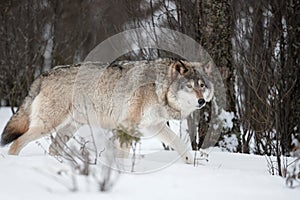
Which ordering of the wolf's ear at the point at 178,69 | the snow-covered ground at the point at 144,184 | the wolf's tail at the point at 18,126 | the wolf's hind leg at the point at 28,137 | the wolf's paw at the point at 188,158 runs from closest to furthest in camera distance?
the snow-covered ground at the point at 144,184, the wolf's paw at the point at 188,158, the wolf's ear at the point at 178,69, the wolf's hind leg at the point at 28,137, the wolf's tail at the point at 18,126

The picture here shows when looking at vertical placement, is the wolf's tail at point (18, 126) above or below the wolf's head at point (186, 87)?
below

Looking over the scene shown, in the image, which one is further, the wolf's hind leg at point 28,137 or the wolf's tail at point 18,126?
the wolf's tail at point 18,126

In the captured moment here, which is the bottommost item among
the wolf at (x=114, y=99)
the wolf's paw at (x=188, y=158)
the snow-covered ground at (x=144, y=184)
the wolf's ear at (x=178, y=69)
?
the wolf's paw at (x=188, y=158)

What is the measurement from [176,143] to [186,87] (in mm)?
630

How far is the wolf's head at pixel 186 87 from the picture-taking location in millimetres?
5129

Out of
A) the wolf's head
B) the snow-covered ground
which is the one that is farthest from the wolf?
the snow-covered ground

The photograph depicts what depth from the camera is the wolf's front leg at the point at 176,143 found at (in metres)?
5.01

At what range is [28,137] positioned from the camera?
5.36 metres

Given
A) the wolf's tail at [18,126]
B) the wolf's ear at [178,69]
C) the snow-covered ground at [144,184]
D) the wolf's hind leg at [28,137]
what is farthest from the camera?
the wolf's tail at [18,126]

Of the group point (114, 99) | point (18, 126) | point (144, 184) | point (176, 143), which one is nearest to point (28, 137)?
point (18, 126)

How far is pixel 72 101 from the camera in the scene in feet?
17.7

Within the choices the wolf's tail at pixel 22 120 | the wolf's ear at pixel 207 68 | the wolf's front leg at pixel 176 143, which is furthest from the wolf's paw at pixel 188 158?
the wolf's tail at pixel 22 120

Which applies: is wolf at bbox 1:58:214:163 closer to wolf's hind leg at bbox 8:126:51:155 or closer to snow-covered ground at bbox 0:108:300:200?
wolf's hind leg at bbox 8:126:51:155

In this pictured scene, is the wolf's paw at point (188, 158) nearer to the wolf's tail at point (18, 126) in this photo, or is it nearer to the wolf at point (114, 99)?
the wolf at point (114, 99)
